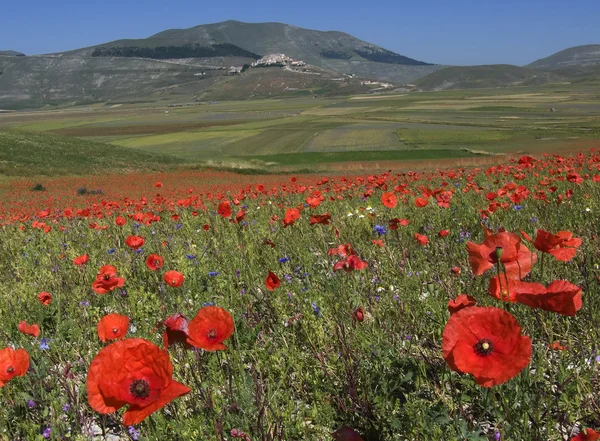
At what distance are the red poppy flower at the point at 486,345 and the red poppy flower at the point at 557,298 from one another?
0.16m

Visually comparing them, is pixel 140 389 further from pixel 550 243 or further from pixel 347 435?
pixel 550 243

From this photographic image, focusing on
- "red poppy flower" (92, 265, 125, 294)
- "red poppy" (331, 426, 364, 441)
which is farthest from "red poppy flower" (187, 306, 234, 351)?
"red poppy flower" (92, 265, 125, 294)

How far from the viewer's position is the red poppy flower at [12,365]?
6.38 feet

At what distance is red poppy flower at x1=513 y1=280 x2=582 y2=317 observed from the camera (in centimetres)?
130

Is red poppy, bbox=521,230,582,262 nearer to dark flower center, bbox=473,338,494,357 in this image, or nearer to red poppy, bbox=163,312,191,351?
dark flower center, bbox=473,338,494,357

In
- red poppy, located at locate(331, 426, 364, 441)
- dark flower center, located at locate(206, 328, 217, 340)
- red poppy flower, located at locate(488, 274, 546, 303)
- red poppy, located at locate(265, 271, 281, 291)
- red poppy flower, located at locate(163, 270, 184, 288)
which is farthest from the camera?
red poppy flower, located at locate(163, 270, 184, 288)

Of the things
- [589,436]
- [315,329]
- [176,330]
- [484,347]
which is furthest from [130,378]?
[315,329]

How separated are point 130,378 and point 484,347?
34.3 inches

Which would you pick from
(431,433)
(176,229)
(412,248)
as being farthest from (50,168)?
(431,433)

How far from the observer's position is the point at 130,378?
1.31 m

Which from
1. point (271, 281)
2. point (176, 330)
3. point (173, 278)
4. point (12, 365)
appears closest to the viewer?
point (176, 330)

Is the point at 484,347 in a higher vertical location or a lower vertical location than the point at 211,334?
higher

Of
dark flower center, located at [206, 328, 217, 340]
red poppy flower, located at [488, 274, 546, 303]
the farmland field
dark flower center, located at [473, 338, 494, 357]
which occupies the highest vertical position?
red poppy flower, located at [488, 274, 546, 303]

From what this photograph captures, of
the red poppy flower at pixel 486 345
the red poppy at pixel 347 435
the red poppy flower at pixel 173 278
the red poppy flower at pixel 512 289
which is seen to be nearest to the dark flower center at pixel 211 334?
the red poppy at pixel 347 435
